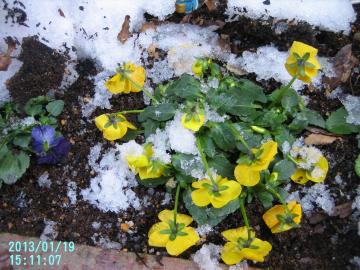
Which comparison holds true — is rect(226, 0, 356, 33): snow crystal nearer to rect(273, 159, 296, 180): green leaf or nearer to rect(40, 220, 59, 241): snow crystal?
rect(273, 159, 296, 180): green leaf

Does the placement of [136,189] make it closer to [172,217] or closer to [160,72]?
[172,217]

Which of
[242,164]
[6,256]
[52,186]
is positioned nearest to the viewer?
[242,164]

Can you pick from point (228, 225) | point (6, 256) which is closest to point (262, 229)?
point (228, 225)

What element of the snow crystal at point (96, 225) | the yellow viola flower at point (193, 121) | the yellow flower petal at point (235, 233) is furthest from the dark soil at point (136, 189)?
the yellow viola flower at point (193, 121)

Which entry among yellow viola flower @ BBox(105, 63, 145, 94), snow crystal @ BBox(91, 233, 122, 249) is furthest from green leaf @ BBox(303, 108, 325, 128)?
snow crystal @ BBox(91, 233, 122, 249)

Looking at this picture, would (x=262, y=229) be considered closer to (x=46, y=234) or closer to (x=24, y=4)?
(x=46, y=234)

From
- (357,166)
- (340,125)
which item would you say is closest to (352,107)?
(340,125)
